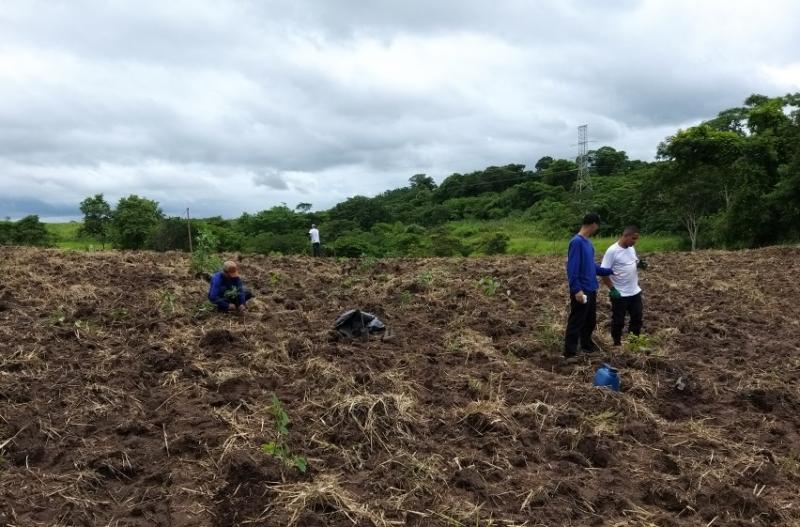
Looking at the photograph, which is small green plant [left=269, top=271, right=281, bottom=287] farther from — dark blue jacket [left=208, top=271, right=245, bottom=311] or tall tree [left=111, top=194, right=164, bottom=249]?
tall tree [left=111, top=194, right=164, bottom=249]

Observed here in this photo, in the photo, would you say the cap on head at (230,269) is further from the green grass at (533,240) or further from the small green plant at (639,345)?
the green grass at (533,240)

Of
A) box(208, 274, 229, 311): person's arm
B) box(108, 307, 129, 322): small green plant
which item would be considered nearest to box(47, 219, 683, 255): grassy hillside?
box(208, 274, 229, 311): person's arm

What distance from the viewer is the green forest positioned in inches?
941

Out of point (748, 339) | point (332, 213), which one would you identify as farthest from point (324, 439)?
point (332, 213)

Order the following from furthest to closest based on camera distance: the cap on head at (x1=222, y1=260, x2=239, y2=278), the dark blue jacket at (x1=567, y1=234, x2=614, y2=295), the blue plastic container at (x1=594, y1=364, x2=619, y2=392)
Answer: the cap on head at (x1=222, y1=260, x2=239, y2=278)
the dark blue jacket at (x1=567, y1=234, x2=614, y2=295)
the blue plastic container at (x1=594, y1=364, x2=619, y2=392)

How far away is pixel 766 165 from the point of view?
2516 cm

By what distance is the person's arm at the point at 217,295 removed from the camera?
7.51 metres

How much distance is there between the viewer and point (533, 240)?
109 ft

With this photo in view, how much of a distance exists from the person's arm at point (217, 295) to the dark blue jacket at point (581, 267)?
167 inches

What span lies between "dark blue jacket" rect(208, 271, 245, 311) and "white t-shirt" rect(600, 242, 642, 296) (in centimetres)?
440

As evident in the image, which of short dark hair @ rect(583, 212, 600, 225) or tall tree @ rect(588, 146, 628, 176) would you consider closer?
short dark hair @ rect(583, 212, 600, 225)

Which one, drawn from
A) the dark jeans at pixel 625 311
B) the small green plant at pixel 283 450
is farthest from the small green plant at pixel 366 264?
the small green plant at pixel 283 450

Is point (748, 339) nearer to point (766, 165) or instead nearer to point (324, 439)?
point (324, 439)

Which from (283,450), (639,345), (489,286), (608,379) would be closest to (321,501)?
(283,450)
